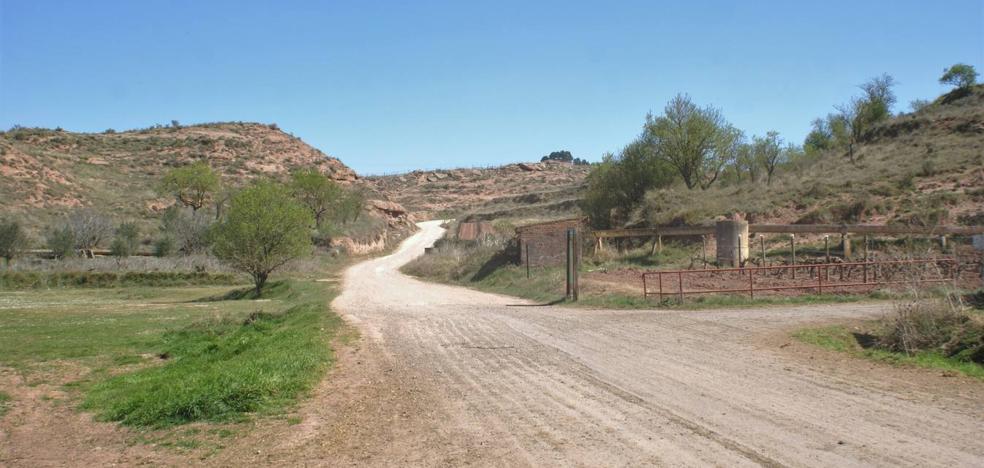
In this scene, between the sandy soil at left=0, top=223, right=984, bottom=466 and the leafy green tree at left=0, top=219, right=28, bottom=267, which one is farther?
the leafy green tree at left=0, top=219, right=28, bottom=267

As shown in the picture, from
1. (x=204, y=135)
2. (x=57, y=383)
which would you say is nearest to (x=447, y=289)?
(x=57, y=383)

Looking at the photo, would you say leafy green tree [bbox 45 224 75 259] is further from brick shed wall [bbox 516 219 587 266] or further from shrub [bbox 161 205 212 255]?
brick shed wall [bbox 516 219 587 266]

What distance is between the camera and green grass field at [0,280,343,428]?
10.4m

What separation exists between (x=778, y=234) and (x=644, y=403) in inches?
1110

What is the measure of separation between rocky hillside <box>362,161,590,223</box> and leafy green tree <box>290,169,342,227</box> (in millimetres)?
28228

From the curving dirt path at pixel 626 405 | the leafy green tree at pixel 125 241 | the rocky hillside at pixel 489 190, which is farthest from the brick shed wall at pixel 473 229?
the curving dirt path at pixel 626 405

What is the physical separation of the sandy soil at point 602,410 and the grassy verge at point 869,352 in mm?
573

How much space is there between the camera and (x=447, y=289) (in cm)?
3419

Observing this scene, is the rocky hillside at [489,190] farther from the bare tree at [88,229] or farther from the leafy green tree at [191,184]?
the bare tree at [88,229]

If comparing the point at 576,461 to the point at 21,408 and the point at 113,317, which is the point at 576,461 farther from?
the point at 113,317

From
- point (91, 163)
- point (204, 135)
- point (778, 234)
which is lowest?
point (778, 234)

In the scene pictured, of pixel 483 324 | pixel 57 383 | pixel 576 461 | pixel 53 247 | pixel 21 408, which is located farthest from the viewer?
pixel 53 247

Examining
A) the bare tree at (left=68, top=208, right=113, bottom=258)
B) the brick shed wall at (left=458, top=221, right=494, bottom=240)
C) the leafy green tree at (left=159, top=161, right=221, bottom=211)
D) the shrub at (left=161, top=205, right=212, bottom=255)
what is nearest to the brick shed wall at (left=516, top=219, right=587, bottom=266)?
the brick shed wall at (left=458, top=221, right=494, bottom=240)

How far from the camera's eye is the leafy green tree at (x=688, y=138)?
158 ft
